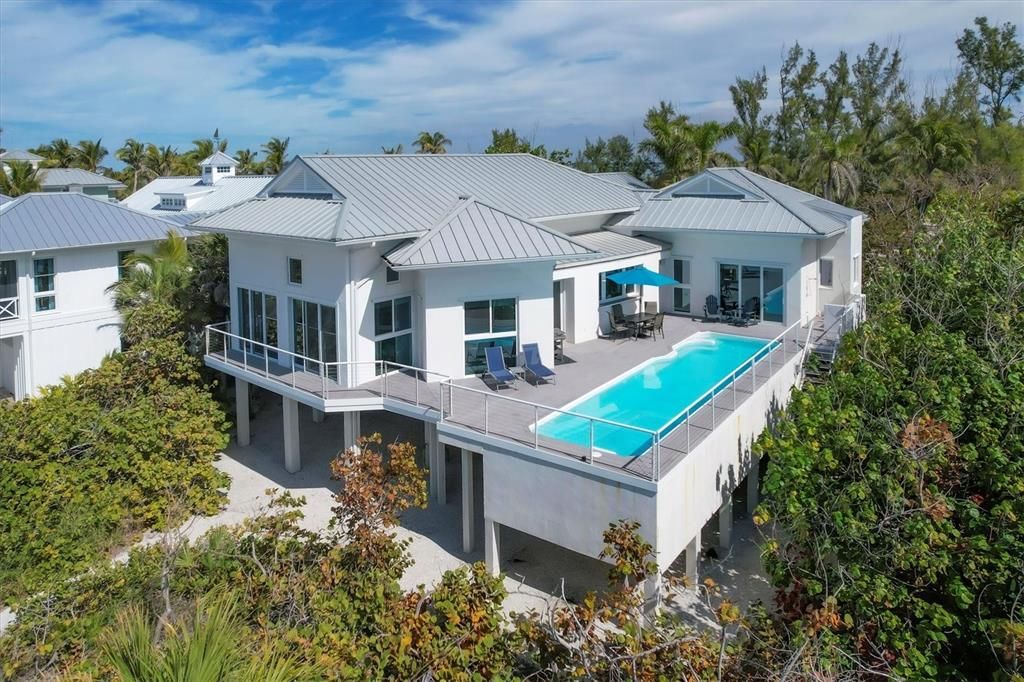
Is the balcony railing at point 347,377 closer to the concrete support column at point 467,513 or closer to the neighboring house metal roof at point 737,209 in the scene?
the concrete support column at point 467,513

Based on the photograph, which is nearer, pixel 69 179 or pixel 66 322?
pixel 66 322

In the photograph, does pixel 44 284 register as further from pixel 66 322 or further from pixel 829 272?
pixel 829 272

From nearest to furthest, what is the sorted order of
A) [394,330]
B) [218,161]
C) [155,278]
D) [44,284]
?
[394,330], [155,278], [44,284], [218,161]

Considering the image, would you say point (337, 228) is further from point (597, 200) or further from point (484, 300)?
point (597, 200)

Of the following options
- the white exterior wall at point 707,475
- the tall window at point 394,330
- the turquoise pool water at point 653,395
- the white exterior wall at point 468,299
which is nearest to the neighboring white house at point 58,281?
the tall window at point 394,330

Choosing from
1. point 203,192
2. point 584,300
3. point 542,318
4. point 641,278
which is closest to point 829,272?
point 641,278

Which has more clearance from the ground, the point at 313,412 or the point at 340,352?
the point at 340,352

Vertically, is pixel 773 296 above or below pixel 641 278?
below

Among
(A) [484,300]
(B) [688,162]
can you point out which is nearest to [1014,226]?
(B) [688,162]
